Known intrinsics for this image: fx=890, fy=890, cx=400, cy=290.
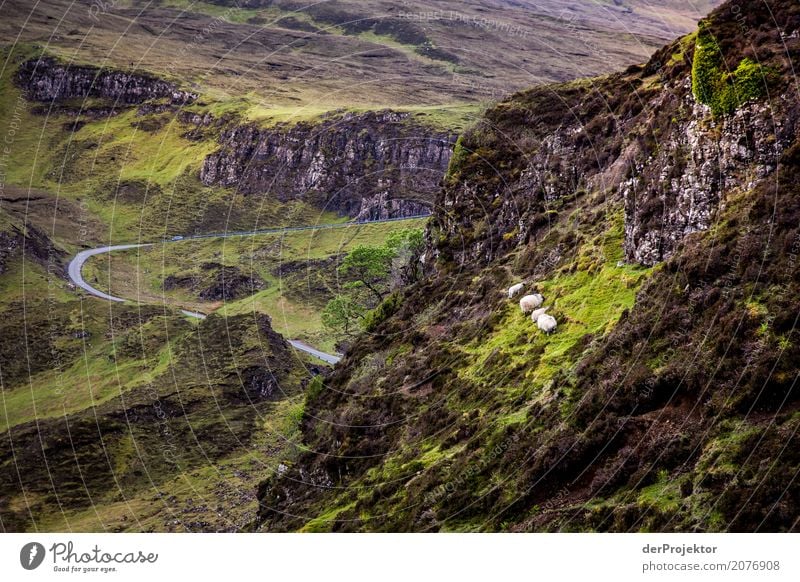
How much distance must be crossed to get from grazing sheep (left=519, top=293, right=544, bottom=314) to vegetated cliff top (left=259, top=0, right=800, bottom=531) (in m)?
0.60

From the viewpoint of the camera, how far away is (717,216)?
47562 millimetres

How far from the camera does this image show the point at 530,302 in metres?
60.8

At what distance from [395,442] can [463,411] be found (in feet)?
21.4

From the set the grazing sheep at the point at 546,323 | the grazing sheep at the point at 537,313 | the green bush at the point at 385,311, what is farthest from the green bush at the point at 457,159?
the grazing sheep at the point at 546,323

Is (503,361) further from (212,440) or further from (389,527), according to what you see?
(212,440)

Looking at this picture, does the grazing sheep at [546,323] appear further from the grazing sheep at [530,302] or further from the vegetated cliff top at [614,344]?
the grazing sheep at [530,302]

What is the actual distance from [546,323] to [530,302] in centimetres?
478

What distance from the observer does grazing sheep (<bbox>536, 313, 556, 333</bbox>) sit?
55688mm

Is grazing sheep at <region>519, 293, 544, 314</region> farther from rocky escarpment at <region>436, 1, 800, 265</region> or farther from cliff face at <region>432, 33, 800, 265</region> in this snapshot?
cliff face at <region>432, 33, 800, 265</region>

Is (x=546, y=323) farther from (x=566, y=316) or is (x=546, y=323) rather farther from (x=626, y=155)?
(x=626, y=155)

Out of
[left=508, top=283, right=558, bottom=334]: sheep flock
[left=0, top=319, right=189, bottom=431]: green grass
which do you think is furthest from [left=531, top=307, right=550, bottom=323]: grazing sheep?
[left=0, top=319, right=189, bottom=431]: green grass

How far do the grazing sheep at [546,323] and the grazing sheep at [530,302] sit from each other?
3320 millimetres
